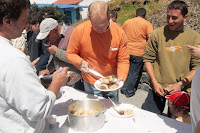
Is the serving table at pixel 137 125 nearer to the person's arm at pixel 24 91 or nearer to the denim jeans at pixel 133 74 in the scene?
the person's arm at pixel 24 91

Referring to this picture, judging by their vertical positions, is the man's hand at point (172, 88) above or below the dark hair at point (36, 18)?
below

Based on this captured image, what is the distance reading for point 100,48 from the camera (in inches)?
78.4

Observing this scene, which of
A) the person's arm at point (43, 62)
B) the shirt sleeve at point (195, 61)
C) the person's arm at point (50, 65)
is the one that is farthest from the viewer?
the person's arm at point (43, 62)

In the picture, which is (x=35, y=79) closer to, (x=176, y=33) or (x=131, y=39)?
(x=176, y=33)

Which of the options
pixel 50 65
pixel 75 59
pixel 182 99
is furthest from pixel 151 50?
pixel 50 65

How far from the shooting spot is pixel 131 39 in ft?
13.5

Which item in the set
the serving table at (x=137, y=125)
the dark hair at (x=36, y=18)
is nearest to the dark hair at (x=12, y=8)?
the serving table at (x=137, y=125)

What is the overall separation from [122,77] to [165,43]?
1.94ft

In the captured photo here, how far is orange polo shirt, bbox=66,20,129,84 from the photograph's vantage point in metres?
1.97

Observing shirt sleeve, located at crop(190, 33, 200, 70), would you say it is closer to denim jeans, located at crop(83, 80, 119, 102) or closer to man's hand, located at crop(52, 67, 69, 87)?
denim jeans, located at crop(83, 80, 119, 102)

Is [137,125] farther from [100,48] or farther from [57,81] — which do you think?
[100,48]

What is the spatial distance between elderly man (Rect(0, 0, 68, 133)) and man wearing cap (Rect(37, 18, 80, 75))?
4.40 feet

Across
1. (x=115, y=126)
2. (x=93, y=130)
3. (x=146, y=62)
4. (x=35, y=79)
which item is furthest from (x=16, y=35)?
(x=146, y=62)

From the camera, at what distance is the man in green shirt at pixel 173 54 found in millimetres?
1841
